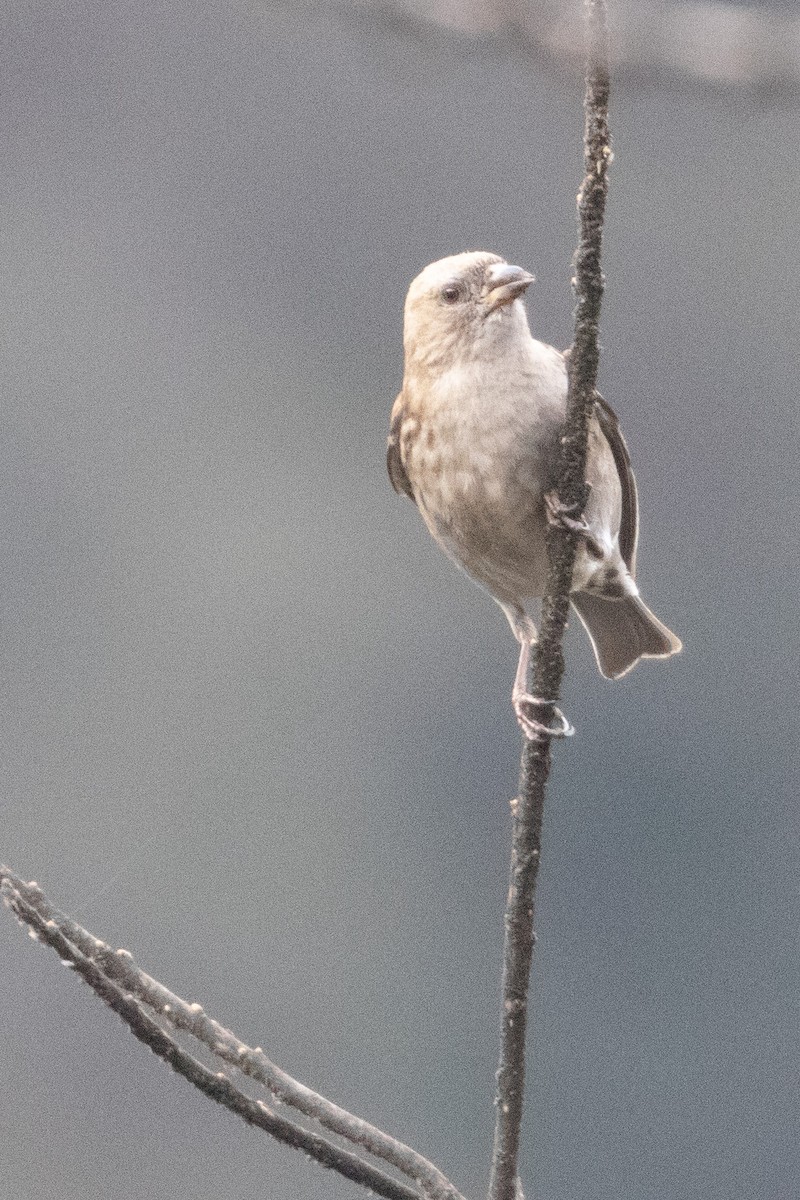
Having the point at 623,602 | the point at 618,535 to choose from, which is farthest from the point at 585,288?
the point at 623,602

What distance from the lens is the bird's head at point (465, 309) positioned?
3244mm

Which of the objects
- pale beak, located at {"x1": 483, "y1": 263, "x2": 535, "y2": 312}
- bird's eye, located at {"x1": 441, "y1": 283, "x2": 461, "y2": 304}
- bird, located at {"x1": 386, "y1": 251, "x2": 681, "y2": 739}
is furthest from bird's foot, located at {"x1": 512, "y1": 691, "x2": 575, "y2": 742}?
bird's eye, located at {"x1": 441, "y1": 283, "x2": 461, "y2": 304}

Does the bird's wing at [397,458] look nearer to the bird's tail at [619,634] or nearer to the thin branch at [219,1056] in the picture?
the bird's tail at [619,634]

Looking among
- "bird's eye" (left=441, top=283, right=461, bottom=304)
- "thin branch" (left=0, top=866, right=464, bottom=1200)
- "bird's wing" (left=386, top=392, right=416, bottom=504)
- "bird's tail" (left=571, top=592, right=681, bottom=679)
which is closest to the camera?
"thin branch" (left=0, top=866, right=464, bottom=1200)

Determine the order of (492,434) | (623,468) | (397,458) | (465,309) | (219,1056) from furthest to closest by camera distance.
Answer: (397,458)
(623,468)
(465,309)
(492,434)
(219,1056)

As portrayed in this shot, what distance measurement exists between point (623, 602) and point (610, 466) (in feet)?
2.28

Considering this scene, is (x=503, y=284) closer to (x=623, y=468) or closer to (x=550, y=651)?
(x=623, y=468)

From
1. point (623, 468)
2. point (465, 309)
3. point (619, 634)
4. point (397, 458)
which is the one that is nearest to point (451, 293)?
point (465, 309)

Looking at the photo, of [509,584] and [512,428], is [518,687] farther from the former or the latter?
[512,428]

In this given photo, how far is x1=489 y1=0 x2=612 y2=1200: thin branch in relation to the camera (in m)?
1.53

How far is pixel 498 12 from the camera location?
559mm

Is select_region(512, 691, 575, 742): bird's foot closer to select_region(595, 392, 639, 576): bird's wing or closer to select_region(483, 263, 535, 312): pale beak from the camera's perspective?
select_region(483, 263, 535, 312): pale beak

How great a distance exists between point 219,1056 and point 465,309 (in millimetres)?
2134

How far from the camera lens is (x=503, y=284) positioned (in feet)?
10.6
